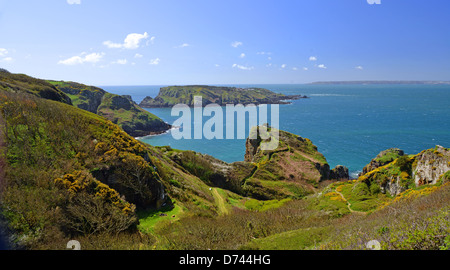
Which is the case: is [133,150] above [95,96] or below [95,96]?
below

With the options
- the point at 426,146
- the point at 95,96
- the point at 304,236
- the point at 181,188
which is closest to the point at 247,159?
the point at 181,188

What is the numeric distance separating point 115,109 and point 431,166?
17413 cm

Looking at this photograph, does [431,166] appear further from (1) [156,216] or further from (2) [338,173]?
(1) [156,216]

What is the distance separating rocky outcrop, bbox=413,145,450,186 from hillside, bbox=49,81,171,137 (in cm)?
13476

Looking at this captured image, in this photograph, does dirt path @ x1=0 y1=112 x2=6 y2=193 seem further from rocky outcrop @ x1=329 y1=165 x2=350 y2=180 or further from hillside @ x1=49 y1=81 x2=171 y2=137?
hillside @ x1=49 y1=81 x2=171 y2=137

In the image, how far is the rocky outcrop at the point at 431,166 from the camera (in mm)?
31672

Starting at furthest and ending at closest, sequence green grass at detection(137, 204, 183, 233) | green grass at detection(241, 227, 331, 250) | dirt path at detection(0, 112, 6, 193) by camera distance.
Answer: green grass at detection(137, 204, 183, 233) → dirt path at detection(0, 112, 6, 193) → green grass at detection(241, 227, 331, 250)

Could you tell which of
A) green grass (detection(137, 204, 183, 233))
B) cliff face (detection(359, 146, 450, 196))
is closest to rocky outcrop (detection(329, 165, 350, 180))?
cliff face (detection(359, 146, 450, 196))

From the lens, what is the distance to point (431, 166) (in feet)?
107

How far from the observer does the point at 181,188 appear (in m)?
38.3

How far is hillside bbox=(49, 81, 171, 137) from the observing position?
14325 centimetres

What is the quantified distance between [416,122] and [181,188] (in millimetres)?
156821
